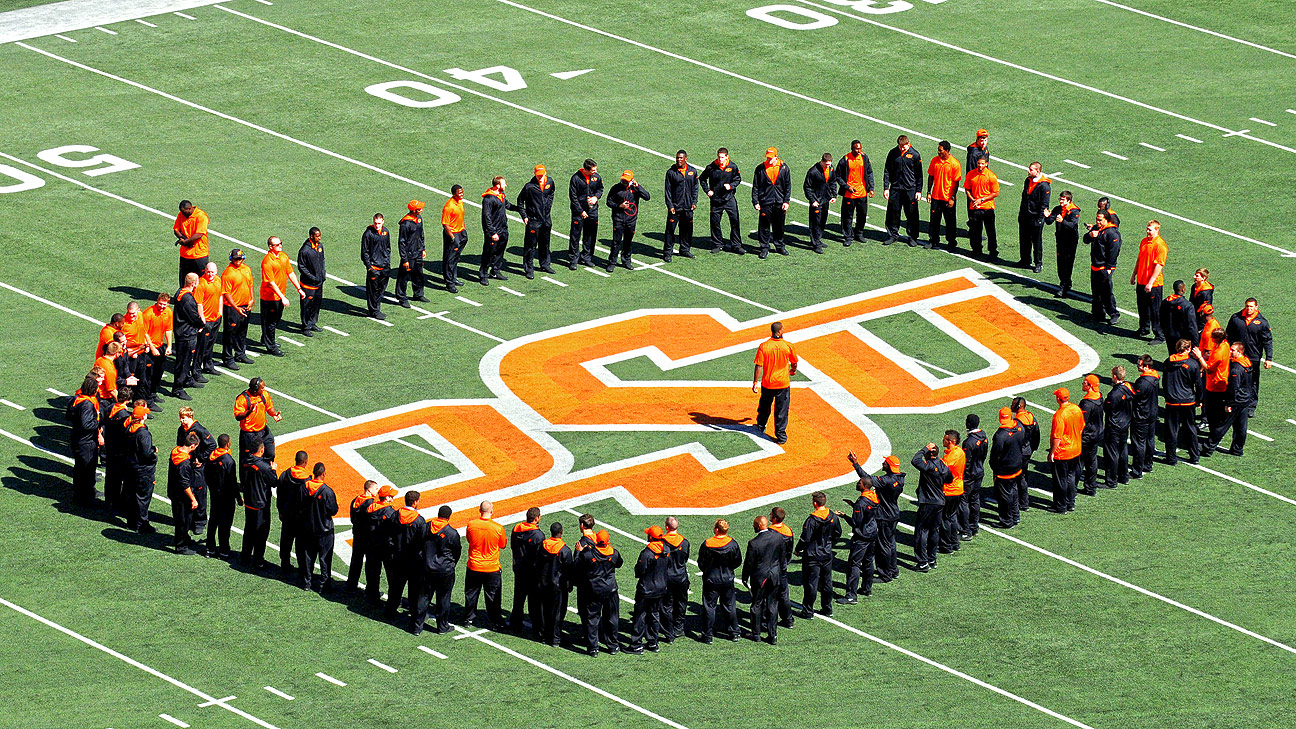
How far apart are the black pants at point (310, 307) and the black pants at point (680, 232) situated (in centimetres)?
561

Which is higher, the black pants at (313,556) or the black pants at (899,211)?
the black pants at (899,211)

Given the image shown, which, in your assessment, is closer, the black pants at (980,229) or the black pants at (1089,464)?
the black pants at (1089,464)

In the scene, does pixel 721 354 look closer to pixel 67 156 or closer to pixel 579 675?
pixel 579 675

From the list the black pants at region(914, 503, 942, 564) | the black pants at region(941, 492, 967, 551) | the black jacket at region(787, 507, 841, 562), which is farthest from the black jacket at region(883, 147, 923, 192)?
the black jacket at region(787, 507, 841, 562)

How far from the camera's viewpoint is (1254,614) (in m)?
25.9

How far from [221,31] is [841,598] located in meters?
23.0

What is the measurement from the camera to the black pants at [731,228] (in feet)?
116

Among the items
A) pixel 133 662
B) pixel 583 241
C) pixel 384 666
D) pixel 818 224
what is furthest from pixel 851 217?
pixel 133 662

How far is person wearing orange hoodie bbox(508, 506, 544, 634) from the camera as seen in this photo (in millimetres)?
24875

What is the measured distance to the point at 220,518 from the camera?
26.4m

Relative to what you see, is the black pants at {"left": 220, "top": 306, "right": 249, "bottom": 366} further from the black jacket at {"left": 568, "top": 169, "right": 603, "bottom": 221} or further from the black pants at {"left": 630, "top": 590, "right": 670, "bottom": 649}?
the black pants at {"left": 630, "top": 590, "right": 670, "bottom": 649}

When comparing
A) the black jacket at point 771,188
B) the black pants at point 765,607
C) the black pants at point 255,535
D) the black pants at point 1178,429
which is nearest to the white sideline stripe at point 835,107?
the black jacket at point 771,188

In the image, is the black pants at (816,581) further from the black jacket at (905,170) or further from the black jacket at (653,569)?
the black jacket at (905,170)

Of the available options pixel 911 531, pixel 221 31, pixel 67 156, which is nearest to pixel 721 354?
pixel 911 531
